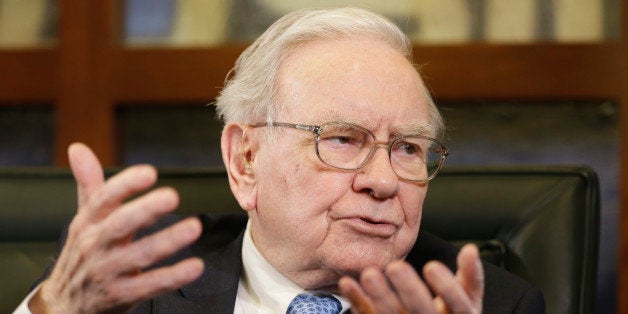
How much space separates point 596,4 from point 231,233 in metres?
1.32

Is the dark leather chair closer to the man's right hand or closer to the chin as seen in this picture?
the chin

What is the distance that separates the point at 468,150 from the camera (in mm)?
2467

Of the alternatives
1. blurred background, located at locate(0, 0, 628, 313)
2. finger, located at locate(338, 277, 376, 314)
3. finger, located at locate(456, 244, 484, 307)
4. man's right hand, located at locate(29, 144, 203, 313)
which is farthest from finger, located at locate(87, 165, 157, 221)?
blurred background, located at locate(0, 0, 628, 313)

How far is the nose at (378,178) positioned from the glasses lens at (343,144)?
0.07ft

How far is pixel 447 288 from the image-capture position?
3.60 feet

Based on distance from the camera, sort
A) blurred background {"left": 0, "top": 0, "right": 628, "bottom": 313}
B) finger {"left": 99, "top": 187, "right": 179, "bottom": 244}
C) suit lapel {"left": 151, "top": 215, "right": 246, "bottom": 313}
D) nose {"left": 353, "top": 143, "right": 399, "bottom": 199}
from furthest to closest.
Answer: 1. blurred background {"left": 0, "top": 0, "right": 628, "bottom": 313}
2. suit lapel {"left": 151, "top": 215, "right": 246, "bottom": 313}
3. nose {"left": 353, "top": 143, "right": 399, "bottom": 199}
4. finger {"left": 99, "top": 187, "right": 179, "bottom": 244}

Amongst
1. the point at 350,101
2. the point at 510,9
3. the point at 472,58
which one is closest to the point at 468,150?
the point at 472,58

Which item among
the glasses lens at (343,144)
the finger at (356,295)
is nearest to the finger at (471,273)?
the finger at (356,295)

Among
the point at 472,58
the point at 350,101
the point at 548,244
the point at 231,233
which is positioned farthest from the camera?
the point at 472,58

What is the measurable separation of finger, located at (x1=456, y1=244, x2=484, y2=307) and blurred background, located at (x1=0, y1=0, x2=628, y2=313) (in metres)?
1.28

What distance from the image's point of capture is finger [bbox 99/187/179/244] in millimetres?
1060

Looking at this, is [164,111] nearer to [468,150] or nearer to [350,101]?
[468,150]

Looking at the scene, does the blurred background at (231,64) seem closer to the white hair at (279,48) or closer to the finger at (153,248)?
the white hair at (279,48)

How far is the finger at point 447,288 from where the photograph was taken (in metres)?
1.09
